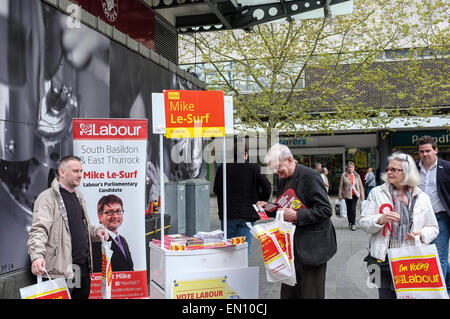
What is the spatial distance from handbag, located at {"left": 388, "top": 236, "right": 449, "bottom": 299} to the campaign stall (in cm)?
119

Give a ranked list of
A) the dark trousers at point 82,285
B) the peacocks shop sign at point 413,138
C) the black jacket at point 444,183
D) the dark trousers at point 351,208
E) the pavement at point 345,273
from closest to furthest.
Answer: the dark trousers at point 82,285 → the black jacket at point 444,183 → the pavement at point 345,273 → the dark trousers at point 351,208 → the peacocks shop sign at point 413,138

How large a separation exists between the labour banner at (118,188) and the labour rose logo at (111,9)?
12.6ft

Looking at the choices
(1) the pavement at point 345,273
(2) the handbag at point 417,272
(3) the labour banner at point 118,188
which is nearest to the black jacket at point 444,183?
(1) the pavement at point 345,273

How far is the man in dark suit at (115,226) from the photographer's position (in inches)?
198

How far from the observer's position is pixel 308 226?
13.5 feet

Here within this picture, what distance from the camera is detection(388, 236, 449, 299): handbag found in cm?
361

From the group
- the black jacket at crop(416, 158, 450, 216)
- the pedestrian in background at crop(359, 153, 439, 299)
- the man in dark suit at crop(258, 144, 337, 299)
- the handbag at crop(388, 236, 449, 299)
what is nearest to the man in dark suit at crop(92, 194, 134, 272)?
the man in dark suit at crop(258, 144, 337, 299)


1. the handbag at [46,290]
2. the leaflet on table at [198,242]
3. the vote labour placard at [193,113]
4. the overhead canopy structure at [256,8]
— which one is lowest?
the handbag at [46,290]

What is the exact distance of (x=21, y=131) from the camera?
509 centimetres

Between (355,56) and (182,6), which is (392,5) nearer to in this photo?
(355,56)

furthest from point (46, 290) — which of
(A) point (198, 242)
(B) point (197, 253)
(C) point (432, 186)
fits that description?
(C) point (432, 186)

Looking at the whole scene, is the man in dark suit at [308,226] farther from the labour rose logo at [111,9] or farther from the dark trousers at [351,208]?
the dark trousers at [351,208]

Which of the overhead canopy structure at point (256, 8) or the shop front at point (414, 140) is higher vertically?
the overhead canopy structure at point (256, 8)

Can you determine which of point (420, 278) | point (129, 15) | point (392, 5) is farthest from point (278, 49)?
point (420, 278)
